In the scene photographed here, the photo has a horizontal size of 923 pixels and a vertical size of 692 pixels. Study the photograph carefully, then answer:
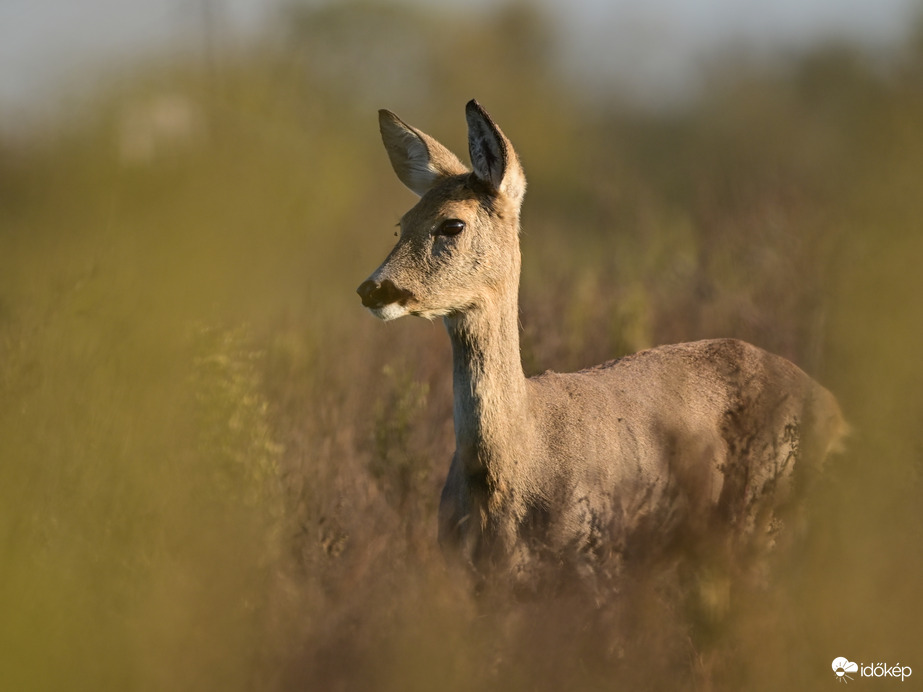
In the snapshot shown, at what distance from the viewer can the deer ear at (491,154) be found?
527 cm

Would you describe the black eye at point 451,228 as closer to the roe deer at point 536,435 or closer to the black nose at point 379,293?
the roe deer at point 536,435

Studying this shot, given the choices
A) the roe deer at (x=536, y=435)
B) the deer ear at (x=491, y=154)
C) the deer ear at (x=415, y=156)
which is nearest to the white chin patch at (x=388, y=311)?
the roe deer at (x=536, y=435)

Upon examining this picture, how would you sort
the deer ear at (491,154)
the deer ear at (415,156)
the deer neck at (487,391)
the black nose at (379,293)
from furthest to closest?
the deer ear at (415,156) < the deer ear at (491,154) < the deer neck at (487,391) < the black nose at (379,293)

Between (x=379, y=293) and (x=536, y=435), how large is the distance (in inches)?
38.2

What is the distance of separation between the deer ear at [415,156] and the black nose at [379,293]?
108 centimetres

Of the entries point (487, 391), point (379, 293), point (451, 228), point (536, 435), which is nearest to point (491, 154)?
point (451, 228)

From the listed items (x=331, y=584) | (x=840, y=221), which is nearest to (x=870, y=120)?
(x=840, y=221)

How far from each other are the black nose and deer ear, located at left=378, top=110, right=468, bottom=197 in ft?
3.54

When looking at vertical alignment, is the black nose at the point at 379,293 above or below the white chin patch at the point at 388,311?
above

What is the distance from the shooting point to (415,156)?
6.02 m

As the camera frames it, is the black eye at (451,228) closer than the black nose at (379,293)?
No

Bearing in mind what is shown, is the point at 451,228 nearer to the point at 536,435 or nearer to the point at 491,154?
the point at 491,154

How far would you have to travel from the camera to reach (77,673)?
9.64 ft

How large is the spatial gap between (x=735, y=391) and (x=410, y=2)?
64.8 feet
